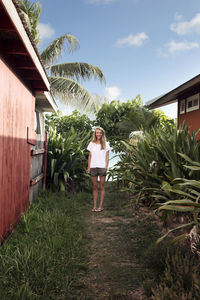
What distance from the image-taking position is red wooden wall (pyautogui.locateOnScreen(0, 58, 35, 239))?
3.67m

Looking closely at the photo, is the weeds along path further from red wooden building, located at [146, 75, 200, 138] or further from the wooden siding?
the wooden siding

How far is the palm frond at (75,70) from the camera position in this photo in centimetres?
1800

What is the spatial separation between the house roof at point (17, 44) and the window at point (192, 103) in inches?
290

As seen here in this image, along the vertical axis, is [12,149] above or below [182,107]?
below

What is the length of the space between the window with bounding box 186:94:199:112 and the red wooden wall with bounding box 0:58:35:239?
7.82m

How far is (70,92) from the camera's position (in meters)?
17.6

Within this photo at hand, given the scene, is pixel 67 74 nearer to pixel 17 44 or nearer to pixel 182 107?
pixel 182 107

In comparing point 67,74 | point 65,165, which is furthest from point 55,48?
point 65,165

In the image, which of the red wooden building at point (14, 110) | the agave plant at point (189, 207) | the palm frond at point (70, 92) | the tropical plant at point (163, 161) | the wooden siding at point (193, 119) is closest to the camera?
Result: the agave plant at point (189, 207)

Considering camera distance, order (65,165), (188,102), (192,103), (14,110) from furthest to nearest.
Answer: (188,102) < (192,103) < (65,165) < (14,110)

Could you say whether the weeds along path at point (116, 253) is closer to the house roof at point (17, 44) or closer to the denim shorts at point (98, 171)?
the denim shorts at point (98, 171)

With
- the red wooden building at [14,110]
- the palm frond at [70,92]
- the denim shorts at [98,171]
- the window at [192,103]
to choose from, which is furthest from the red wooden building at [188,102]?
the red wooden building at [14,110]

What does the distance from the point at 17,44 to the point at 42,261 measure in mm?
2643

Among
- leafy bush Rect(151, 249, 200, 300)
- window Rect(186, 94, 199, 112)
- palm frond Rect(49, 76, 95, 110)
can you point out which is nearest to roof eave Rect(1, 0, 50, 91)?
leafy bush Rect(151, 249, 200, 300)
